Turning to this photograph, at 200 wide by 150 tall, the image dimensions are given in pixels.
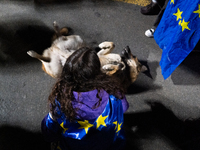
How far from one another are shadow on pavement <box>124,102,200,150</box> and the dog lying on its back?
2.10 ft

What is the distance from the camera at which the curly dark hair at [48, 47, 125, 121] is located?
1070 mm

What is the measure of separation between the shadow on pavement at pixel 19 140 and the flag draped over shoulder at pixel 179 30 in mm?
1998

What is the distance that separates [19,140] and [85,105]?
1.49 m

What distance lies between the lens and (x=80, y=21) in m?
2.81

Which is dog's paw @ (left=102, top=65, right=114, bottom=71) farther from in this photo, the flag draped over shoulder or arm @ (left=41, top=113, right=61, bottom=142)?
arm @ (left=41, top=113, right=61, bottom=142)

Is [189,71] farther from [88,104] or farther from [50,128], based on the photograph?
[50,128]

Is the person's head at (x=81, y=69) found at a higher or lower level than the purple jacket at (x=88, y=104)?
higher

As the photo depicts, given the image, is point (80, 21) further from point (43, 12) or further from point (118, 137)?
point (118, 137)

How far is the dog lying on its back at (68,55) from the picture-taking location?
2.01m

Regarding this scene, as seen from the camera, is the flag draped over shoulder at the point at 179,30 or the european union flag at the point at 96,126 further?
the flag draped over shoulder at the point at 179,30

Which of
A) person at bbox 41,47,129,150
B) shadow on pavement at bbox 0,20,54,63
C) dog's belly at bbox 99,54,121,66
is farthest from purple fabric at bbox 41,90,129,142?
shadow on pavement at bbox 0,20,54,63

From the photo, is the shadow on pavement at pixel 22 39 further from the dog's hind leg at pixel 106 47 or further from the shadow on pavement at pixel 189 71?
the shadow on pavement at pixel 189 71

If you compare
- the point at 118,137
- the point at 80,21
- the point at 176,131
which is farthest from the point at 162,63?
the point at 80,21

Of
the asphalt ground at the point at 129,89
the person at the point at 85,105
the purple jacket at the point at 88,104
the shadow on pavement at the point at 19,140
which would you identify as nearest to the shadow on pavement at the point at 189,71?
the asphalt ground at the point at 129,89
